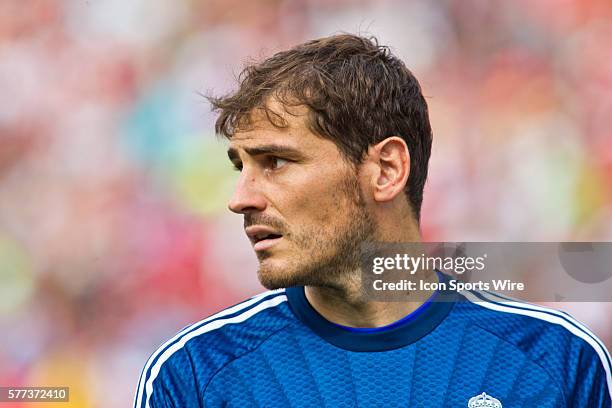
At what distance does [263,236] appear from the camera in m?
1.81

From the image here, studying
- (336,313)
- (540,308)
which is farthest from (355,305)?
(540,308)

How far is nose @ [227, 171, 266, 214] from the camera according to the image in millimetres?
1767

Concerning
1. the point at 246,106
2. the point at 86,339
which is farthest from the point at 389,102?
the point at 86,339

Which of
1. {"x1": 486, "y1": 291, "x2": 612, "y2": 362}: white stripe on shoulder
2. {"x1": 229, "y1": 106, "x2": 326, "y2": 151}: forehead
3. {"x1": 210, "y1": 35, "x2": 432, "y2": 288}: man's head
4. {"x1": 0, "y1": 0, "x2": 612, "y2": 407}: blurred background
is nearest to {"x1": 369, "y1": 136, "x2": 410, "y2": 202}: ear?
{"x1": 210, "y1": 35, "x2": 432, "y2": 288}: man's head

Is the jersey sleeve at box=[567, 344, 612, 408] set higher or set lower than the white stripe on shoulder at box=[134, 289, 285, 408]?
lower

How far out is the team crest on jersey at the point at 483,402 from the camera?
5.76 feet

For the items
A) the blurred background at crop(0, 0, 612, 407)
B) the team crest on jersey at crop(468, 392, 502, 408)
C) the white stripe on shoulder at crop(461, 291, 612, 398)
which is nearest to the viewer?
the team crest on jersey at crop(468, 392, 502, 408)

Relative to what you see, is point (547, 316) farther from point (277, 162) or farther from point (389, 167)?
point (277, 162)

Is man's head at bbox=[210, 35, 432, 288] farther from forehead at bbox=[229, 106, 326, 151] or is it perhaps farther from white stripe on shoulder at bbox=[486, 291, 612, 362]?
white stripe on shoulder at bbox=[486, 291, 612, 362]

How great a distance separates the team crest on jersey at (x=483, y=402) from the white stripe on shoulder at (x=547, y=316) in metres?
0.25

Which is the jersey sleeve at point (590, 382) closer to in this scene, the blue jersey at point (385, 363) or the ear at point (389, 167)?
the blue jersey at point (385, 363)

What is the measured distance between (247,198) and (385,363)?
47 centimetres

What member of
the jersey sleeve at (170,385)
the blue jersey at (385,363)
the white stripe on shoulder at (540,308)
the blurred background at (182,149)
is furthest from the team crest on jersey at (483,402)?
the blurred background at (182,149)

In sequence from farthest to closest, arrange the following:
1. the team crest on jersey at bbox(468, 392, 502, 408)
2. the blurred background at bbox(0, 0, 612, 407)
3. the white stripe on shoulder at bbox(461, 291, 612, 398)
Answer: the blurred background at bbox(0, 0, 612, 407) < the white stripe on shoulder at bbox(461, 291, 612, 398) < the team crest on jersey at bbox(468, 392, 502, 408)
